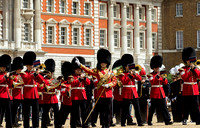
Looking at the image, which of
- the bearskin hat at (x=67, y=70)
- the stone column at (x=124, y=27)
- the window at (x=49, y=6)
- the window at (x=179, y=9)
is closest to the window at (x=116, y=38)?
the stone column at (x=124, y=27)

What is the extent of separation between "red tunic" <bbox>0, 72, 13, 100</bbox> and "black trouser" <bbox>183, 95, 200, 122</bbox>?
5.55 m

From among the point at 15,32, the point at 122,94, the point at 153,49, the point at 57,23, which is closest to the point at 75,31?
the point at 57,23

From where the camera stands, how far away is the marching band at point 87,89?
48.0ft

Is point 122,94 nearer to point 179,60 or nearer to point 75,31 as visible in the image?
point 75,31

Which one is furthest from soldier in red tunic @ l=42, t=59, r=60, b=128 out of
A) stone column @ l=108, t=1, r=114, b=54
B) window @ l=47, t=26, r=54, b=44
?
stone column @ l=108, t=1, r=114, b=54

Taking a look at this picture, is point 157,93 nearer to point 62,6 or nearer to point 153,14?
point 62,6

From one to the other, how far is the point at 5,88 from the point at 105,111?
3038 mm

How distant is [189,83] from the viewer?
16.7 metres

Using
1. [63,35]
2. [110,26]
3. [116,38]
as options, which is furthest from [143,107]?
[116,38]

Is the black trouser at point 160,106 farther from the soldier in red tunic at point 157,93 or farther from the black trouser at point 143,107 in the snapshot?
the black trouser at point 143,107

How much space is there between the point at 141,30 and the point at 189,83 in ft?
104

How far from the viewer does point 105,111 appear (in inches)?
570

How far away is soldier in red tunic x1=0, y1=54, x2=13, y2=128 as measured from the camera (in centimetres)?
1505

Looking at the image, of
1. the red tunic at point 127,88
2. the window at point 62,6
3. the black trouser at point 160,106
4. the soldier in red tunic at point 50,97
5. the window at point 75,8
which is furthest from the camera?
the window at point 75,8
